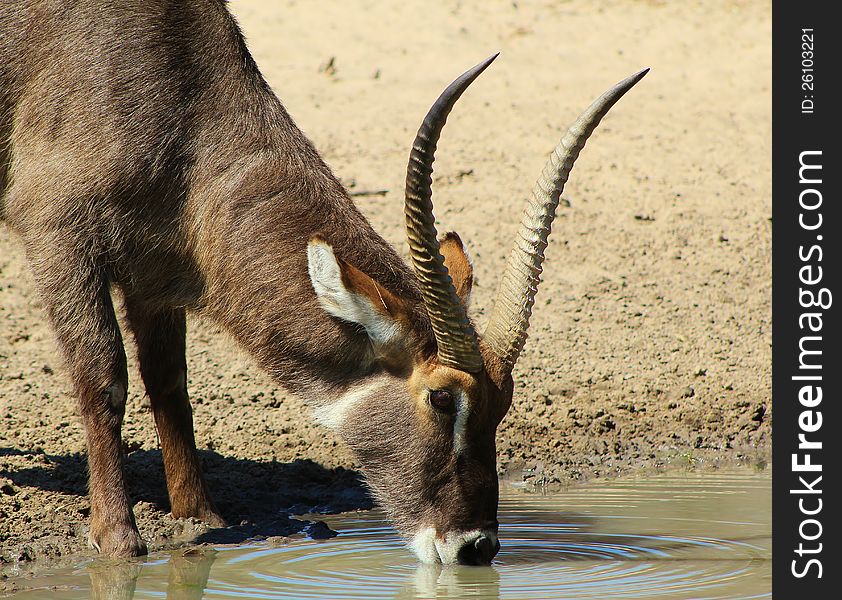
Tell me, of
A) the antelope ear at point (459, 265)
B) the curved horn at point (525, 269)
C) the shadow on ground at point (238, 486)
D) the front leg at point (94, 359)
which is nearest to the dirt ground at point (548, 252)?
the shadow on ground at point (238, 486)

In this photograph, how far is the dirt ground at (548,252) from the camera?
8.40 metres

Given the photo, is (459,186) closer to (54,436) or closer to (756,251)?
(756,251)

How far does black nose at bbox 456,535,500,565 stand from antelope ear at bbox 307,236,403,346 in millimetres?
1024

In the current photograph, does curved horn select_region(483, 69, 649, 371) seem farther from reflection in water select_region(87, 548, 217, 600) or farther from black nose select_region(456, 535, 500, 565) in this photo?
reflection in water select_region(87, 548, 217, 600)

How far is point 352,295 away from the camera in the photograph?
20.3ft

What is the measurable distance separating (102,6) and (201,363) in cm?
334

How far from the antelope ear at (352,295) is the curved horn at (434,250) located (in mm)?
214

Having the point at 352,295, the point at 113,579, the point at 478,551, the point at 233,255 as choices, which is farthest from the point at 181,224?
the point at 478,551

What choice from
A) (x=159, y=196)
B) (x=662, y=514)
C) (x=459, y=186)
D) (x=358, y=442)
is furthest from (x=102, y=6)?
(x=459, y=186)

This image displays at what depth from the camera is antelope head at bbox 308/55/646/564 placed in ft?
20.3

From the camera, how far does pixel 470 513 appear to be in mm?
6336

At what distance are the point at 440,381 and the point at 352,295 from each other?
0.58 meters

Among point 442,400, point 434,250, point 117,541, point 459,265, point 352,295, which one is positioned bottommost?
point 117,541

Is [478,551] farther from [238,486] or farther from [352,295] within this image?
[238,486]
